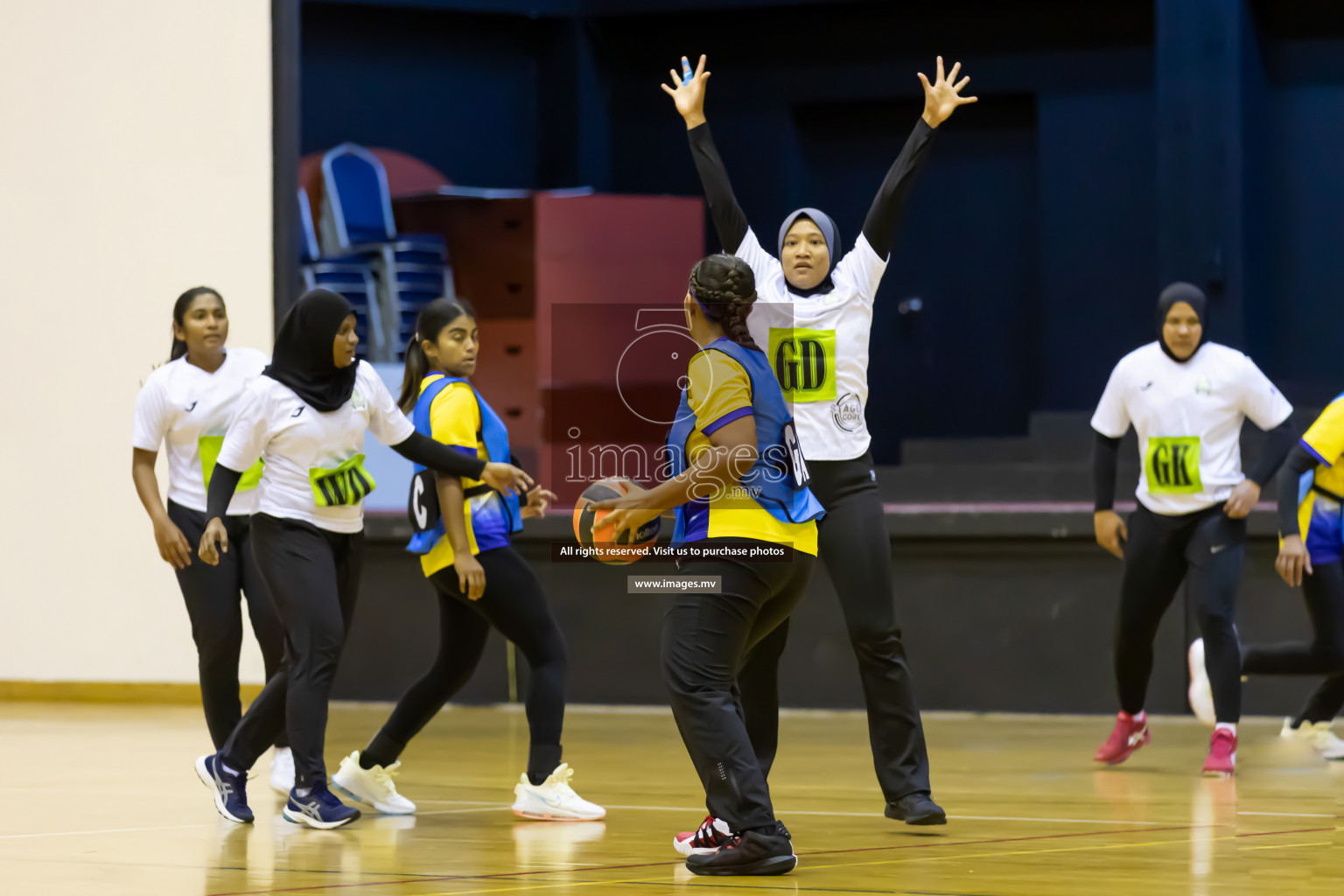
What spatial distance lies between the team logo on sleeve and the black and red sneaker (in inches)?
49.9

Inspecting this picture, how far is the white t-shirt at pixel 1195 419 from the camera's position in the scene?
6637 millimetres

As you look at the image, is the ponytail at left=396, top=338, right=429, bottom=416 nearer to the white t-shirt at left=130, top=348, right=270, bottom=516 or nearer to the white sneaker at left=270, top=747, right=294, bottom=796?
the white t-shirt at left=130, top=348, right=270, bottom=516

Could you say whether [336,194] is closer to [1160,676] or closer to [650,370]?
[650,370]

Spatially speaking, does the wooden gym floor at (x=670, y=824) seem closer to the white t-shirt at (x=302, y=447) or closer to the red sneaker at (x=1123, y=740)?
the red sneaker at (x=1123, y=740)

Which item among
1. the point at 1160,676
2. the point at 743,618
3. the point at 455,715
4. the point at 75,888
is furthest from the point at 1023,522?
the point at 75,888

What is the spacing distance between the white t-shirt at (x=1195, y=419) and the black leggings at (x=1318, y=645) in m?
0.57

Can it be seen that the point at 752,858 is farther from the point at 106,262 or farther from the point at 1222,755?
the point at 106,262

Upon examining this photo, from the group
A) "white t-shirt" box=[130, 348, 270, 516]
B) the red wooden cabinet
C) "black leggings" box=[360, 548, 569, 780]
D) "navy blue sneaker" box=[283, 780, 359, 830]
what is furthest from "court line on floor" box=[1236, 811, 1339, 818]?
the red wooden cabinet

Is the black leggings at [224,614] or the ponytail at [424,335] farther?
the black leggings at [224,614]

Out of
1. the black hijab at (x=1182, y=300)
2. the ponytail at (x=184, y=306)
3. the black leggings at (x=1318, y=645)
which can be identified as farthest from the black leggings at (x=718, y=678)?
the black leggings at (x=1318, y=645)

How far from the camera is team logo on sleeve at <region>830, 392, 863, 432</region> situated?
5.07 m

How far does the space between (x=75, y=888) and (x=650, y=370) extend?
168 inches

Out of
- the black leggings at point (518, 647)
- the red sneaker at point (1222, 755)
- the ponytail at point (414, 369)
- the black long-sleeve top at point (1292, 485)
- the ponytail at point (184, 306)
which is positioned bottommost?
the red sneaker at point (1222, 755)

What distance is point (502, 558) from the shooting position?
552 centimetres
